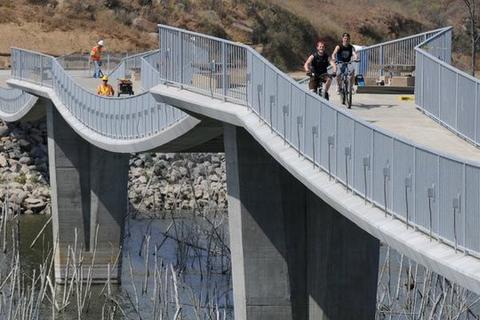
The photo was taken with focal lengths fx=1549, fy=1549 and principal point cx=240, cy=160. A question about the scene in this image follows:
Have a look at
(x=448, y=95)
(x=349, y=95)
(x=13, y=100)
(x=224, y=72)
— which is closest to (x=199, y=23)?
(x=13, y=100)

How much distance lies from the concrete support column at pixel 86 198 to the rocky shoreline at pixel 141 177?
856cm

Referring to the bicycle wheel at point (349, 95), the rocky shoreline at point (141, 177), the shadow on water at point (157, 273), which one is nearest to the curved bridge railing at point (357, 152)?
the bicycle wheel at point (349, 95)

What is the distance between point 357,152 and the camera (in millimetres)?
19656

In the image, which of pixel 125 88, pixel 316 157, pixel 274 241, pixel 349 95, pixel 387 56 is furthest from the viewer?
pixel 125 88

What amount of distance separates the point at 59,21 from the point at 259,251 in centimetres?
6847

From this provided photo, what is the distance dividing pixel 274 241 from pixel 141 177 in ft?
117

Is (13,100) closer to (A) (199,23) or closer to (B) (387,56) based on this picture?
(B) (387,56)

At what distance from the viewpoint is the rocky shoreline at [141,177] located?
5922 cm

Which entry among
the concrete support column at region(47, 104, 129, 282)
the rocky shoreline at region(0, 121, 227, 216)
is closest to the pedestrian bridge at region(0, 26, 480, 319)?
the concrete support column at region(47, 104, 129, 282)

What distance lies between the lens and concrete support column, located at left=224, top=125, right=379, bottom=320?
27141 millimetres

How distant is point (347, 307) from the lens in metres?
26.8

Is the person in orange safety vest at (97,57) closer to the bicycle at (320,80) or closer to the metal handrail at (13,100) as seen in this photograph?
the metal handrail at (13,100)

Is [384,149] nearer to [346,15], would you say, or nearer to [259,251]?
[259,251]

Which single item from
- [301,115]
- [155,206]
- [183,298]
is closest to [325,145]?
[301,115]
